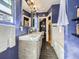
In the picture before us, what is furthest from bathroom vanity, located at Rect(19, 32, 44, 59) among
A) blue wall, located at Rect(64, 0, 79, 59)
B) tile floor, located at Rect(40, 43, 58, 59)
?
tile floor, located at Rect(40, 43, 58, 59)

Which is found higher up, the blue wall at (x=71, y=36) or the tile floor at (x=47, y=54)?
the blue wall at (x=71, y=36)

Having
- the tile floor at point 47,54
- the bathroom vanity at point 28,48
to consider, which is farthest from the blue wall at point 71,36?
the tile floor at point 47,54

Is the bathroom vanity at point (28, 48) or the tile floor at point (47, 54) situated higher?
the bathroom vanity at point (28, 48)

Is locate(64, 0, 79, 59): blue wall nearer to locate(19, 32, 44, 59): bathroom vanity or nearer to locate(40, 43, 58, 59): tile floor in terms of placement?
locate(19, 32, 44, 59): bathroom vanity

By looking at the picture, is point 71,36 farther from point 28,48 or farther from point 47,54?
point 47,54

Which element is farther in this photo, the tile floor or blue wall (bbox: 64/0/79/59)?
the tile floor

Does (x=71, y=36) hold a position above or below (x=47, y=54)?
above

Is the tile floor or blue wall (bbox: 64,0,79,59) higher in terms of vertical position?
blue wall (bbox: 64,0,79,59)

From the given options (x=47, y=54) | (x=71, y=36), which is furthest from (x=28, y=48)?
(x=47, y=54)

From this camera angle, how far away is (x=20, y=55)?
3221mm

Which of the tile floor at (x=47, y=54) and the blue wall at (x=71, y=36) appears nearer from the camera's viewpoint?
the blue wall at (x=71, y=36)

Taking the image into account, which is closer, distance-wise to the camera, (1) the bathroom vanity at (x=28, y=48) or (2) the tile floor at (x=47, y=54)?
(1) the bathroom vanity at (x=28, y=48)

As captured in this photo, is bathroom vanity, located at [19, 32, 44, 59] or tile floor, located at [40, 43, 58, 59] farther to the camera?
tile floor, located at [40, 43, 58, 59]

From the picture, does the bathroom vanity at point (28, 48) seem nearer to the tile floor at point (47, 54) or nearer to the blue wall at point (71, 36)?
the blue wall at point (71, 36)
